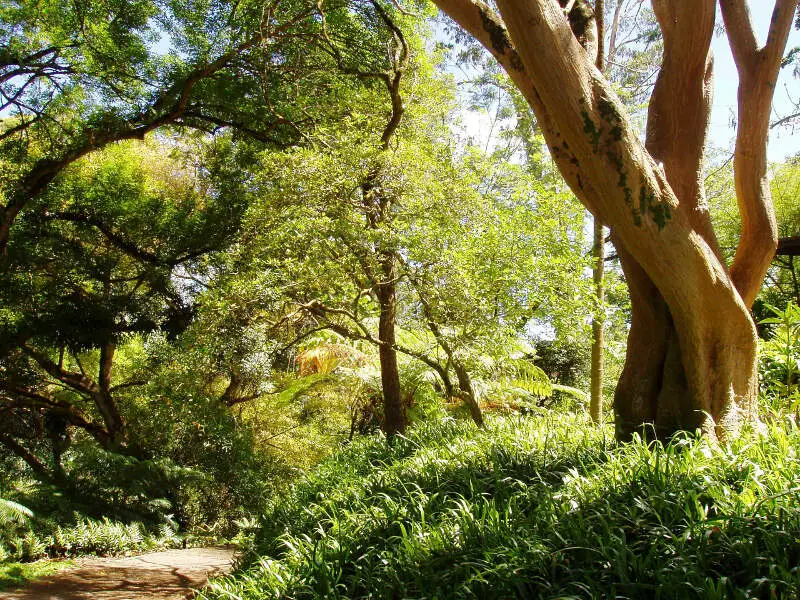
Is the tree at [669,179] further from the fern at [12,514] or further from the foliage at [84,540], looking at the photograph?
the foliage at [84,540]

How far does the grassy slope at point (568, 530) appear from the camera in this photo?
7.00 feet

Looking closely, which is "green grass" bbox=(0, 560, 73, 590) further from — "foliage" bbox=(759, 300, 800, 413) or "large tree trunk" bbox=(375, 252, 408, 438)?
"foliage" bbox=(759, 300, 800, 413)

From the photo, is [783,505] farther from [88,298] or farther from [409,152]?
[88,298]

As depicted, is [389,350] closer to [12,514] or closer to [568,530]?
[568,530]

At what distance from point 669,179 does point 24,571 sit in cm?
703

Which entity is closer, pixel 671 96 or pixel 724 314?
pixel 724 314

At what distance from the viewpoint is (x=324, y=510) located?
14.4 ft

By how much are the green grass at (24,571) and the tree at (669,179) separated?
5.72 m

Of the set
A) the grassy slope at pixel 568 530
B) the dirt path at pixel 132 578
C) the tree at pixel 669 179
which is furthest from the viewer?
the dirt path at pixel 132 578

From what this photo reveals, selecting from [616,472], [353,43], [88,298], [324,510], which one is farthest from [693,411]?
[88,298]

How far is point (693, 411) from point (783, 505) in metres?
1.37

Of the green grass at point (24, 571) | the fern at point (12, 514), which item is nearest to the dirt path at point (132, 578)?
the green grass at point (24, 571)

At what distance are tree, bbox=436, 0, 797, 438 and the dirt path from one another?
4.43 m

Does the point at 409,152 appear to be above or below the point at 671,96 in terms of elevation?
above
